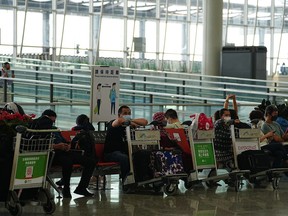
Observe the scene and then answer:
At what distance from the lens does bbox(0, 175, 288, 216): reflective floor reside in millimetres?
8969

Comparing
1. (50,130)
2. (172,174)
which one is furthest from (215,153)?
(50,130)

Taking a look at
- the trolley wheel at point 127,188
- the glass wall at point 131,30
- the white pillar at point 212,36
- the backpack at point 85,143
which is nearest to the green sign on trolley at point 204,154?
the trolley wheel at point 127,188

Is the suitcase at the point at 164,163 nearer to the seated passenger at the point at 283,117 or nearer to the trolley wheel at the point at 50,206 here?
the trolley wheel at the point at 50,206

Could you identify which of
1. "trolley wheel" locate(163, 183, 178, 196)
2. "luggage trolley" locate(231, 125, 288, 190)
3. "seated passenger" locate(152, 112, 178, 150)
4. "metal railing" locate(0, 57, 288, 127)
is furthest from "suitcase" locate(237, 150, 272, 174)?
"metal railing" locate(0, 57, 288, 127)

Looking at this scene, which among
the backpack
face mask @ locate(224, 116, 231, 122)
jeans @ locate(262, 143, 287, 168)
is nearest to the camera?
the backpack

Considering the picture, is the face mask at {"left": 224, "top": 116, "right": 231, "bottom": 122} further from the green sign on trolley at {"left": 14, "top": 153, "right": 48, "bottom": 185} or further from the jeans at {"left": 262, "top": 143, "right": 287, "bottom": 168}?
the green sign on trolley at {"left": 14, "top": 153, "right": 48, "bottom": 185}

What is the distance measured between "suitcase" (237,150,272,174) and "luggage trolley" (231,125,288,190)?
1.2 inches

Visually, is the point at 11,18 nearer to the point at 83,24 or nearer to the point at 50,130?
the point at 83,24

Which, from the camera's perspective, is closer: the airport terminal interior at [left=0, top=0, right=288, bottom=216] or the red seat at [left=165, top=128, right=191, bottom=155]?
the airport terminal interior at [left=0, top=0, right=288, bottom=216]

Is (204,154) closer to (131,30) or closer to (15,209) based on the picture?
(15,209)

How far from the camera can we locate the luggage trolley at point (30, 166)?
8398 millimetres

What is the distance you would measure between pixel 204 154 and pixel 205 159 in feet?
0.23

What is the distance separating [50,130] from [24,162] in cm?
44

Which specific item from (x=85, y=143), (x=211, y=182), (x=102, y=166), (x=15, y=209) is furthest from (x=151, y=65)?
(x=15, y=209)
